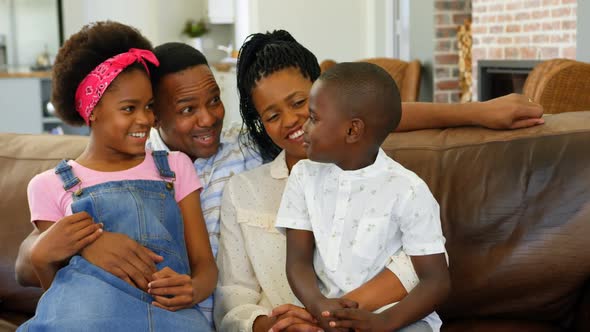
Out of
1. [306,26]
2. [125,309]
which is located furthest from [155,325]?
[306,26]

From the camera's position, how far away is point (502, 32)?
17.8 ft

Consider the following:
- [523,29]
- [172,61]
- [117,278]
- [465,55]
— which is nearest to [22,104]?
[465,55]

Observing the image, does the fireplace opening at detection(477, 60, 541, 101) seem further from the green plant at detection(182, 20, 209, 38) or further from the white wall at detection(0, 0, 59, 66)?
the white wall at detection(0, 0, 59, 66)

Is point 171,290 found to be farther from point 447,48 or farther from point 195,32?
point 195,32

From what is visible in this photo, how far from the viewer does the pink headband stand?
1869 mm

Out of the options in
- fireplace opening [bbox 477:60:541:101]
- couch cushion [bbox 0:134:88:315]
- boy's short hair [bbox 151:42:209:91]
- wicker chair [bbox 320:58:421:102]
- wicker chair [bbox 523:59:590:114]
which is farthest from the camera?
wicker chair [bbox 320:58:421:102]

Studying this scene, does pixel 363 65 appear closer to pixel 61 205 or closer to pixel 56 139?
Answer: pixel 61 205

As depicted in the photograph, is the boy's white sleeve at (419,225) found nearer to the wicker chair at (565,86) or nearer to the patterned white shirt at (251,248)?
the patterned white shirt at (251,248)

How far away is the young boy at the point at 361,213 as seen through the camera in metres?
1.60

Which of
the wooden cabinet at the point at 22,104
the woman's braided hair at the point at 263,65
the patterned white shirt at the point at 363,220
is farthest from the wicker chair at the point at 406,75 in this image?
the patterned white shirt at the point at 363,220

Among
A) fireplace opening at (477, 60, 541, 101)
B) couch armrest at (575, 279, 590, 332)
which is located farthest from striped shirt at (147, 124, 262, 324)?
fireplace opening at (477, 60, 541, 101)

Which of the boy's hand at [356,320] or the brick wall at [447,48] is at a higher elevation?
the brick wall at [447,48]

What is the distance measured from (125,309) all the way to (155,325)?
0.23 feet

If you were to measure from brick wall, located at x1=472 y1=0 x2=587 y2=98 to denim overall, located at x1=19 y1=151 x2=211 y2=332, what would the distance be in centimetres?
324
